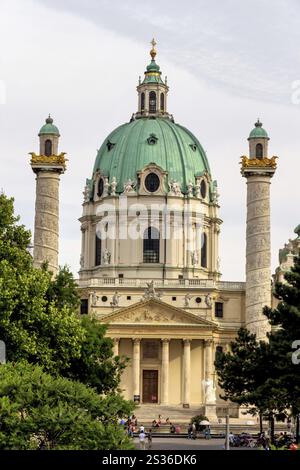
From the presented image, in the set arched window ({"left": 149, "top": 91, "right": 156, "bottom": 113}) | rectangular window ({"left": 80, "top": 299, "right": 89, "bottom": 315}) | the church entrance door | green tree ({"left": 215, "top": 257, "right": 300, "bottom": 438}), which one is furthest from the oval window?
green tree ({"left": 215, "top": 257, "right": 300, "bottom": 438})

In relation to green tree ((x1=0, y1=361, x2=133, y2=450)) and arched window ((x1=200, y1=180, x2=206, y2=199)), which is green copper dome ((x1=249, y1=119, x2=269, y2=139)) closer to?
arched window ((x1=200, y1=180, x2=206, y2=199))

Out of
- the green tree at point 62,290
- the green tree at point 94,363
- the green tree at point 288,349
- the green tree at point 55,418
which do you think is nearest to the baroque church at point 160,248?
the green tree at point 94,363

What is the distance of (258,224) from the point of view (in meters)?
94.6

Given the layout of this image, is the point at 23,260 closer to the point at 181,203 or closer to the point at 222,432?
the point at 222,432

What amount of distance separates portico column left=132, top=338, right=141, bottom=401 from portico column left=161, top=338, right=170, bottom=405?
6.82 feet

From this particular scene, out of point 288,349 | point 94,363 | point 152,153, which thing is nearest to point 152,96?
point 152,153

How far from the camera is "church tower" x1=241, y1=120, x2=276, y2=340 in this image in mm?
94500

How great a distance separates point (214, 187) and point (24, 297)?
6727 cm

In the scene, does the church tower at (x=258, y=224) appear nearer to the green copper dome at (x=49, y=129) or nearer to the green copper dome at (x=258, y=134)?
the green copper dome at (x=258, y=134)

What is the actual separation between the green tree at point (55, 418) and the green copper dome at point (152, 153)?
81.4 meters

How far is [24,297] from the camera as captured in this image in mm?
52562
